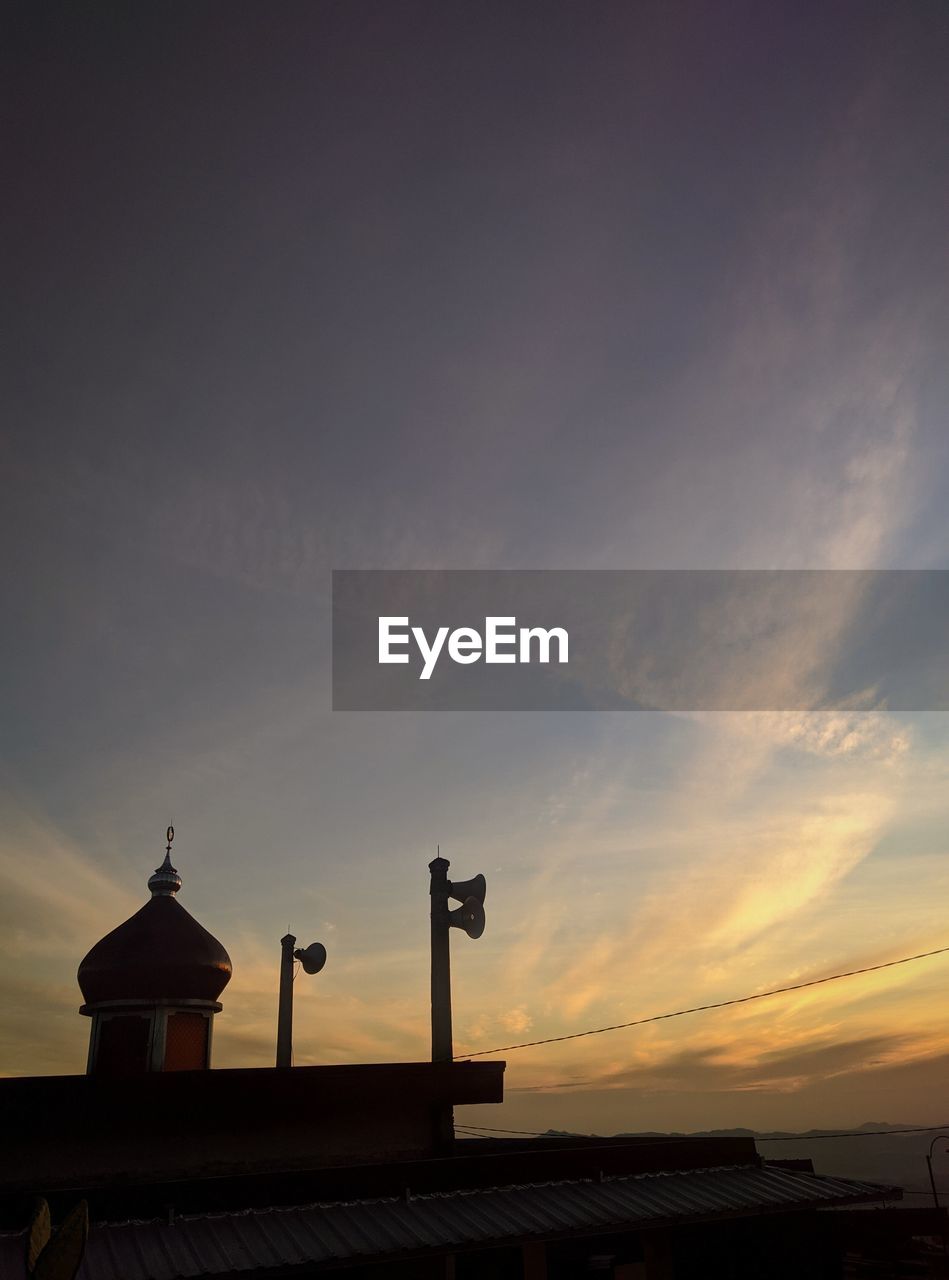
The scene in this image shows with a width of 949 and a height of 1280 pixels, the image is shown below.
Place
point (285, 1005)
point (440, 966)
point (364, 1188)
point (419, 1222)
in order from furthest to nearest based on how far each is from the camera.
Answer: point (285, 1005) < point (440, 966) < point (364, 1188) < point (419, 1222)

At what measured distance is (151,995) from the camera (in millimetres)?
24453

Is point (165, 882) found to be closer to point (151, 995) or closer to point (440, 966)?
point (151, 995)

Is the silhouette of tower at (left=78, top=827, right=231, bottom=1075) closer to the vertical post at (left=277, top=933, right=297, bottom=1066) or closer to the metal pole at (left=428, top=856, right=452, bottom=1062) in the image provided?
the vertical post at (left=277, top=933, right=297, bottom=1066)

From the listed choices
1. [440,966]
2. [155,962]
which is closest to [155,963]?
[155,962]

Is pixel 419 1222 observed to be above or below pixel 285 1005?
below

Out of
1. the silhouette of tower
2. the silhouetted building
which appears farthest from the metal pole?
the silhouette of tower

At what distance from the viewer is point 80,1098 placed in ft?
42.3

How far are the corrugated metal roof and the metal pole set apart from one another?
4.53 m

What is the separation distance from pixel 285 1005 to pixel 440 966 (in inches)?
268

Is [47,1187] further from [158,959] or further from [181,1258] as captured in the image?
[158,959]

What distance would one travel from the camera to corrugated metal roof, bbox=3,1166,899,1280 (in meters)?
10.6

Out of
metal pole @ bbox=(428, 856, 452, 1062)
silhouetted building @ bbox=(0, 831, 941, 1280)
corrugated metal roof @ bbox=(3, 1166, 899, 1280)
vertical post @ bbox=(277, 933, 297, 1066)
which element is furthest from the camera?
vertical post @ bbox=(277, 933, 297, 1066)

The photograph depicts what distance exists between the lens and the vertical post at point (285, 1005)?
22.9m

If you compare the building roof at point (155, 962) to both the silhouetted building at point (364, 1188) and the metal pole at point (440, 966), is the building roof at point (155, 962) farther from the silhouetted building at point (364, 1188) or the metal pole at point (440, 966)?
the silhouetted building at point (364, 1188)
